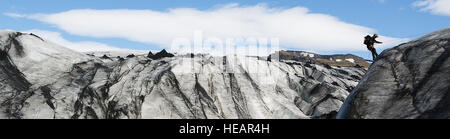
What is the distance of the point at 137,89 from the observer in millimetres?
34562

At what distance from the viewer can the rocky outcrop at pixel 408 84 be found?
49.4ft

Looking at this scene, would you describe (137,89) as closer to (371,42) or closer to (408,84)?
(371,42)

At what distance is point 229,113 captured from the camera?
35.7 metres

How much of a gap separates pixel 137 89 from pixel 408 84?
23.3 metres

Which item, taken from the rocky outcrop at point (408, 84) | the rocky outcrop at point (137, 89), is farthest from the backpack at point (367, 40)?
the rocky outcrop at point (408, 84)

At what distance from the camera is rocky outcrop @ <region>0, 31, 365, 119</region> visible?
33312mm

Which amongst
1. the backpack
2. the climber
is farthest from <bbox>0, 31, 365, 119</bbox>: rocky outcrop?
the backpack

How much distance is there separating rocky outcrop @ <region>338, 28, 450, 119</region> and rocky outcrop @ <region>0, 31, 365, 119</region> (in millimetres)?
17444

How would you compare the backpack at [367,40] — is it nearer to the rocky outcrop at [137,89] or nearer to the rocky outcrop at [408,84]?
the rocky outcrop at [137,89]

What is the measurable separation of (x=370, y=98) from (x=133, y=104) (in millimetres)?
21092
